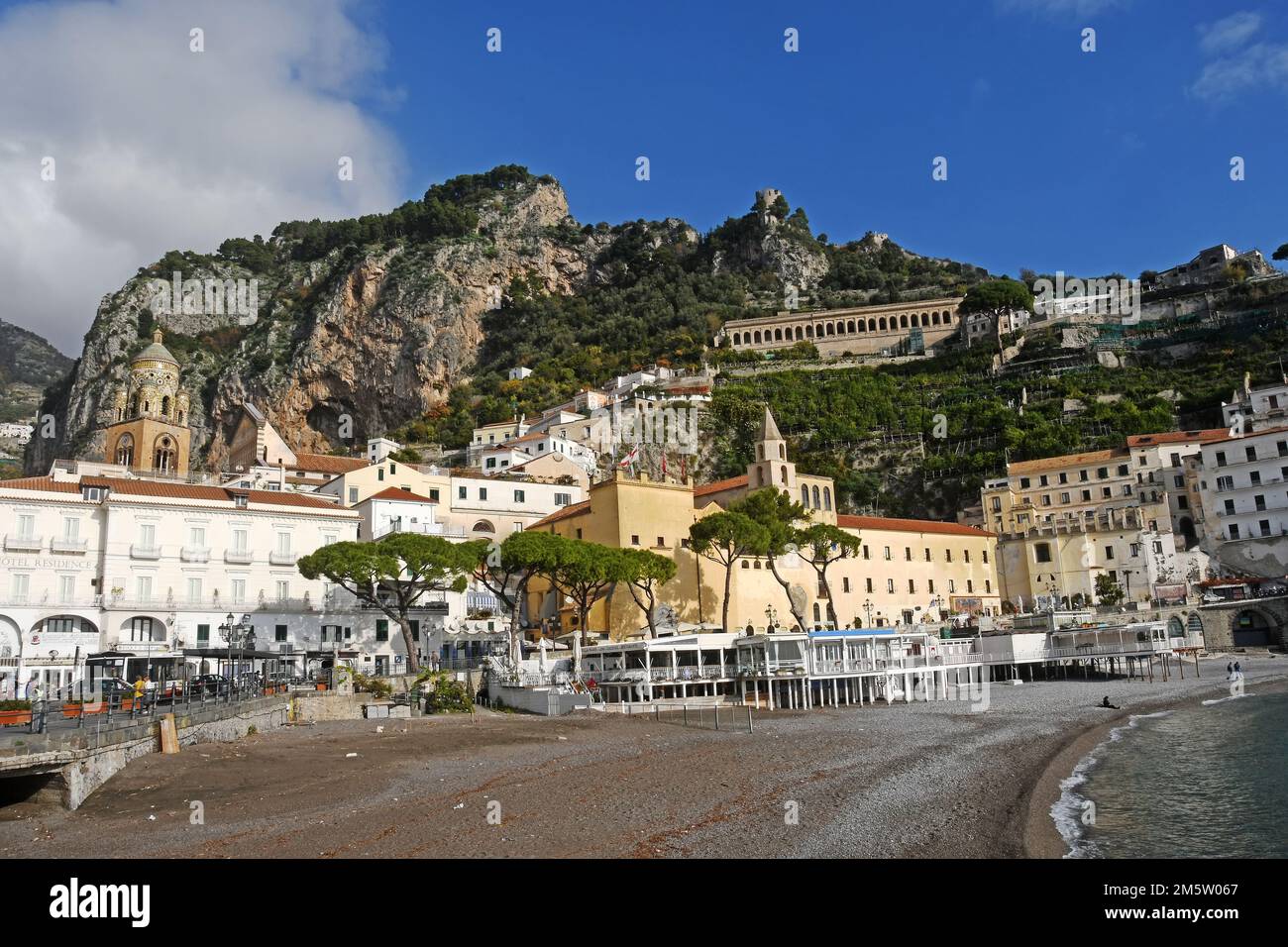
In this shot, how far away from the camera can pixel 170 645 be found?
4112cm

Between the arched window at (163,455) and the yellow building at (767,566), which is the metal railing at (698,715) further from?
the arched window at (163,455)

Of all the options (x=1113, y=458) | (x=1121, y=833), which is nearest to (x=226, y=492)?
(x=1121, y=833)

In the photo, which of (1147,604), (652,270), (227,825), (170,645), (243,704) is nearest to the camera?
(227,825)

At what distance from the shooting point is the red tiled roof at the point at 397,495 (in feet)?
190

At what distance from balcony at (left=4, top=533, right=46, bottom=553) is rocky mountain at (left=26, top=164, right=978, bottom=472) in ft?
201

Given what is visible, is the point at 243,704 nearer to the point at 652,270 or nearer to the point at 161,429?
the point at 161,429

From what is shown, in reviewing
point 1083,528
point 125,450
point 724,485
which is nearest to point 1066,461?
point 1083,528

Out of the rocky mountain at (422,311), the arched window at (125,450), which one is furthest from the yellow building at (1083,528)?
the arched window at (125,450)

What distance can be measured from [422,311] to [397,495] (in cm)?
6701

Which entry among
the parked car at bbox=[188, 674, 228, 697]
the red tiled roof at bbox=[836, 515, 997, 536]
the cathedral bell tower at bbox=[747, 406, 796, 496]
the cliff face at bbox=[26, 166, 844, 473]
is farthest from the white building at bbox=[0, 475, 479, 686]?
the cliff face at bbox=[26, 166, 844, 473]

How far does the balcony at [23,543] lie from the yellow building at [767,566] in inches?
1058

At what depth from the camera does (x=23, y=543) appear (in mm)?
41875
